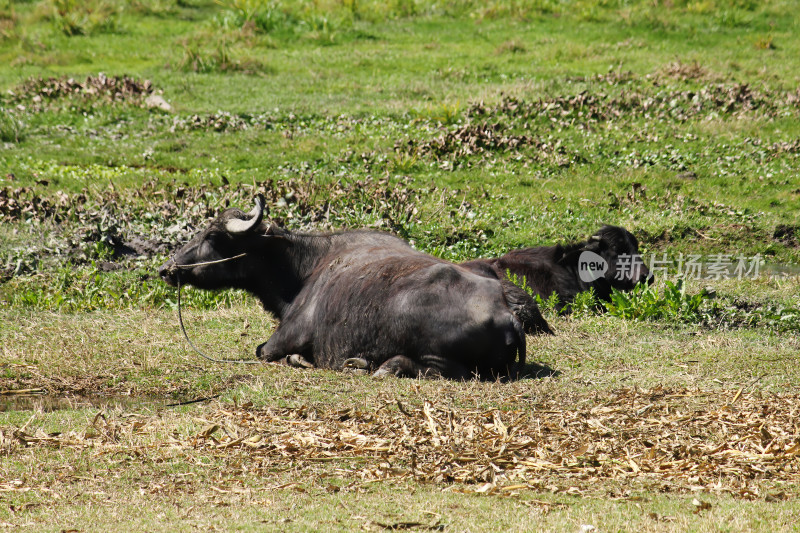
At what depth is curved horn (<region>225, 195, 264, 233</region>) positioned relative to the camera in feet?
29.8

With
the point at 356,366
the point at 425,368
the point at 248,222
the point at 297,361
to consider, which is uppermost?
the point at 248,222

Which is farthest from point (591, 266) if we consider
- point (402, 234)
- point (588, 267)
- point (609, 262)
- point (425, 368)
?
point (425, 368)

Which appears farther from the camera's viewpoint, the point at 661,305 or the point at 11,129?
the point at 11,129

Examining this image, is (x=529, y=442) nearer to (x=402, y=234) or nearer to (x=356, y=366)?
(x=356, y=366)

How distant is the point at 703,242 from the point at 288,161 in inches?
274

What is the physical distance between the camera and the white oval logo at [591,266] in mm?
10812

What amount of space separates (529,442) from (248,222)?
444 centimetres

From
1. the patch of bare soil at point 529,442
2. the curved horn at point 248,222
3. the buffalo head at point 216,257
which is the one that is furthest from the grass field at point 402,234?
the curved horn at point 248,222

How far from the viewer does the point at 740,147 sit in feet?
55.3

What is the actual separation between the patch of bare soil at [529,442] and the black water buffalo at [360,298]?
3.66 feet

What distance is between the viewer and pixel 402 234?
13.2 m

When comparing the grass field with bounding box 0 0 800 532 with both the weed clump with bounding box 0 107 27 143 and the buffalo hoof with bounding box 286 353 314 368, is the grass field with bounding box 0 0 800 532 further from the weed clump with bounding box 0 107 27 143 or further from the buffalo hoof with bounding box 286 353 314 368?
the buffalo hoof with bounding box 286 353 314 368

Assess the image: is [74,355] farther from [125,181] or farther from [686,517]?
[125,181]

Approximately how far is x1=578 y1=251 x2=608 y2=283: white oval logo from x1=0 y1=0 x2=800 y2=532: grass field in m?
0.35
